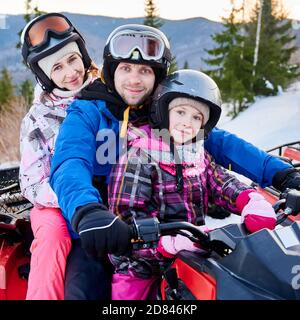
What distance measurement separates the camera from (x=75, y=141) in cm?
211

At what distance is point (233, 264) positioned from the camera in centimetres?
148

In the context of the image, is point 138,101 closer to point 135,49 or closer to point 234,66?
point 135,49

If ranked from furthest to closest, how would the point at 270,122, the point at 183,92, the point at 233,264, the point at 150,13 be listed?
1. the point at 150,13
2. the point at 270,122
3. the point at 183,92
4. the point at 233,264

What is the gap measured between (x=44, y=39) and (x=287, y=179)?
1.81 metres

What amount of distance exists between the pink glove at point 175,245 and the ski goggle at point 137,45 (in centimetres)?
102

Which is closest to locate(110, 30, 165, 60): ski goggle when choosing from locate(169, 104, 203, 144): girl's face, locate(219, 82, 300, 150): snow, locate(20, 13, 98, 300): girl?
locate(169, 104, 203, 144): girl's face

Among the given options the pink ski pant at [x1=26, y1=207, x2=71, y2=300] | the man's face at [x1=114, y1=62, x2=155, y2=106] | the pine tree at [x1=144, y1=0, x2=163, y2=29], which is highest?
the pine tree at [x1=144, y1=0, x2=163, y2=29]

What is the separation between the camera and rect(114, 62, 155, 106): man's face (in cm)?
232

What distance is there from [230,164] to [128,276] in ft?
3.18

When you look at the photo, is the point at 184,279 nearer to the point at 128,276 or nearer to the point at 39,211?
the point at 128,276

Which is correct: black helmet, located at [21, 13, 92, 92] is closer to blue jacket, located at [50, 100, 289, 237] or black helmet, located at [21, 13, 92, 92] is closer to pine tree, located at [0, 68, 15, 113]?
blue jacket, located at [50, 100, 289, 237]

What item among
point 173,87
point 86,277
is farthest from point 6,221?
point 173,87

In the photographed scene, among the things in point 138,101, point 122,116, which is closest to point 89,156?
point 122,116

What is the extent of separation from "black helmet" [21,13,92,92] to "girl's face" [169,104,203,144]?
1.23m
